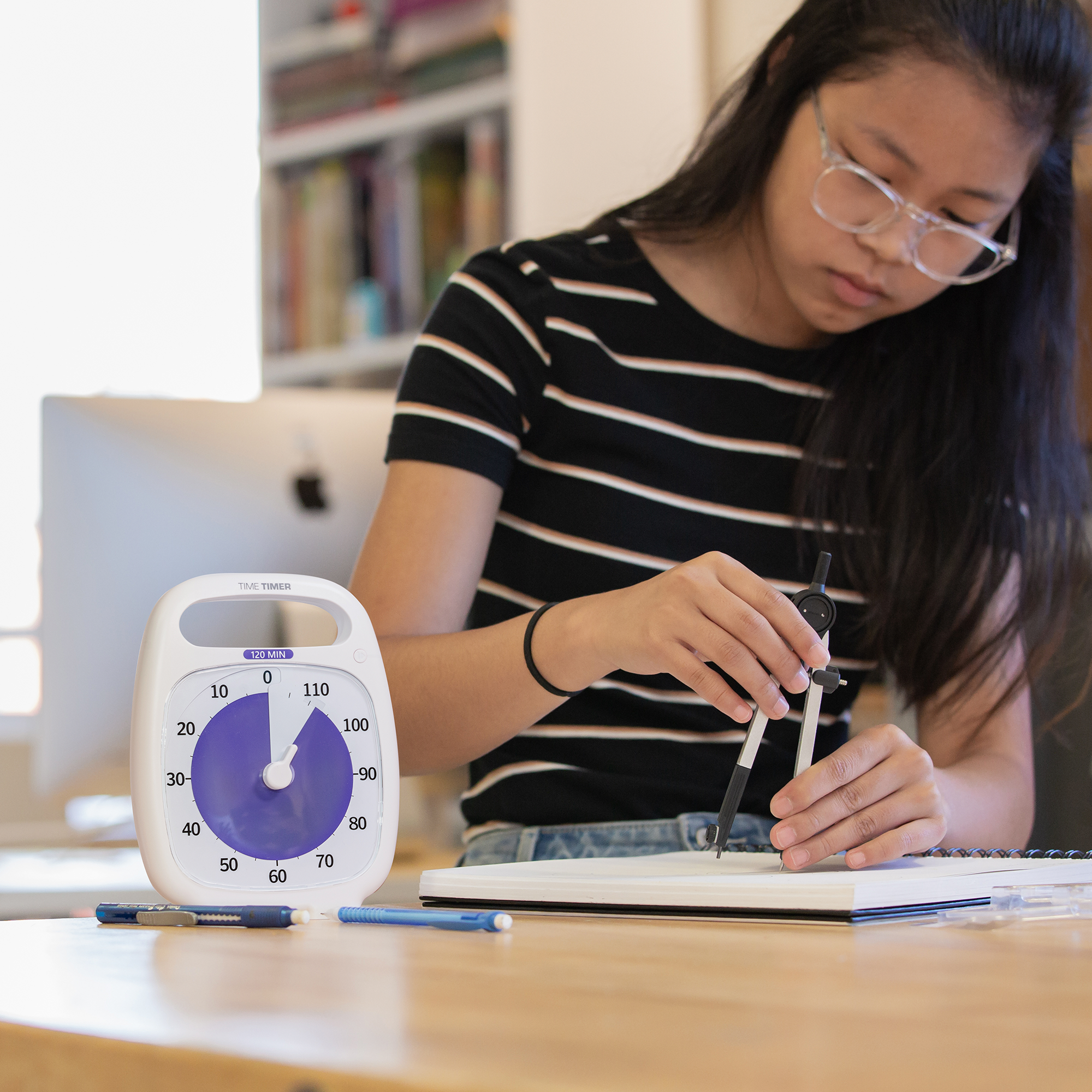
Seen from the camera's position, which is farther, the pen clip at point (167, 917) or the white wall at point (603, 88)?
the white wall at point (603, 88)

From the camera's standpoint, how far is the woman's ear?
44.9 inches

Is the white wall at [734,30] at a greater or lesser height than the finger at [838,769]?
greater

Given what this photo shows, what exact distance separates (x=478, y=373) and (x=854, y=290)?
346mm

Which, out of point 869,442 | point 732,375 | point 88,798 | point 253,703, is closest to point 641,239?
point 732,375

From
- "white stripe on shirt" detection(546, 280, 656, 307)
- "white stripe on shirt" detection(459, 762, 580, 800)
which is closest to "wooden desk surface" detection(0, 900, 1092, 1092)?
"white stripe on shirt" detection(459, 762, 580, 800)

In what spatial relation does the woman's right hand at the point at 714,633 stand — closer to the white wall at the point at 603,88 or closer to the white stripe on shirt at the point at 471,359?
the white stripe on shirt at the point at 471,359

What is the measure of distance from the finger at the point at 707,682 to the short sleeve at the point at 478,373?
1.15 feet

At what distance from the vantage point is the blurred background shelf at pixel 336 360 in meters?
2.47

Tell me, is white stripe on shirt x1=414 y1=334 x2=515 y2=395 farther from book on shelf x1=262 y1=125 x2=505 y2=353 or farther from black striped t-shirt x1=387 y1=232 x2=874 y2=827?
book on shelf x1=262 y1=125 x2=505 y2=353

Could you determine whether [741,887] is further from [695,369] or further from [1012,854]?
[695,369]

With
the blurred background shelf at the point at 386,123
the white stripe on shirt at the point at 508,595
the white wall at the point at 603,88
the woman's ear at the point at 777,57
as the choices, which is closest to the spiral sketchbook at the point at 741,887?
the white stripe on shirt at the point at 508,595

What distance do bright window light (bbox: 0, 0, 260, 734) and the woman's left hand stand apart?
2.21 m

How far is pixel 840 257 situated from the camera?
1.07 meters

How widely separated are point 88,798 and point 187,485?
407 mm
